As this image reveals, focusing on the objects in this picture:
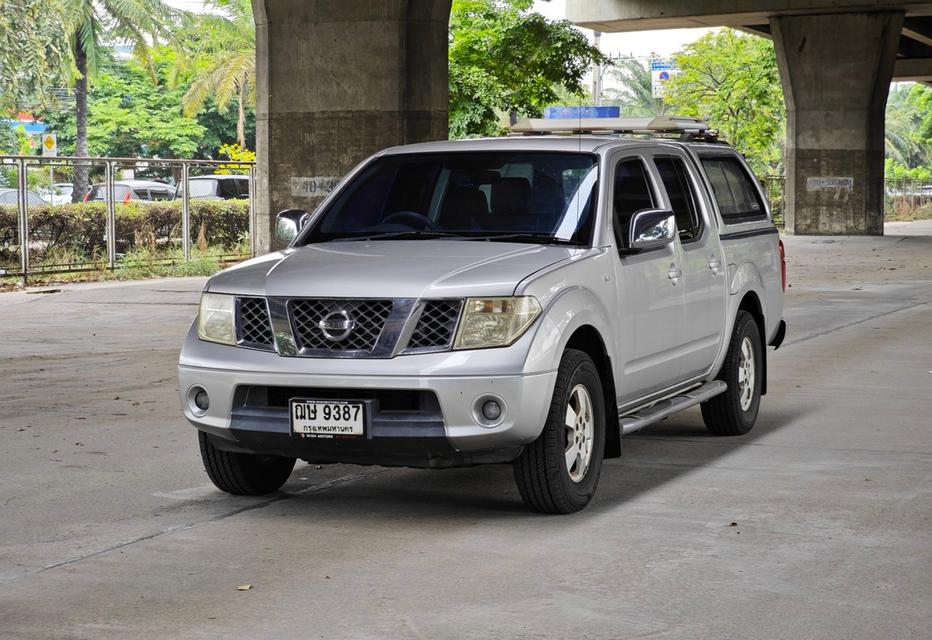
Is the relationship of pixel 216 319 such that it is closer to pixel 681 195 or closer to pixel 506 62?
pixel 681 195

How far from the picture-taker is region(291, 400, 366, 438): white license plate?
277 inches

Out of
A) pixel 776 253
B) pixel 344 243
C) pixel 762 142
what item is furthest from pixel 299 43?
pixel 762 142

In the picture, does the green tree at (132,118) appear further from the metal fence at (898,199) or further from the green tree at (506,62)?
the green tree at (506,62)

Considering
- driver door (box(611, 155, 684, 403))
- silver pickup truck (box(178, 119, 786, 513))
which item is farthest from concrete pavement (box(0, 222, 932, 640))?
driver door (box(611, 155, 684, 403))

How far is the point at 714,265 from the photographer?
951cm

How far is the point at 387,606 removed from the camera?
5.80 metres

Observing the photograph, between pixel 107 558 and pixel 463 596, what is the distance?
5.40ft

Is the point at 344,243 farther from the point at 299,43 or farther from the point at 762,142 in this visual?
the point at 762,142

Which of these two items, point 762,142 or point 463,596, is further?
point 762,142

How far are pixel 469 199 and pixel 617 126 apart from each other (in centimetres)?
225

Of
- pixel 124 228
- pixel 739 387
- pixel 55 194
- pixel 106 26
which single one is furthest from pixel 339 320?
pixel 106 26

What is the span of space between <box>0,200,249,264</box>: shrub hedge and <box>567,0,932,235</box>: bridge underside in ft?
67.7

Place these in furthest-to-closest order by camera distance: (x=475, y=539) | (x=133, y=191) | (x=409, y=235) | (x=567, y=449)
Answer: (x=133, y=191), (x=409, y=235), (x=567, y=449), (x=475, y=539)

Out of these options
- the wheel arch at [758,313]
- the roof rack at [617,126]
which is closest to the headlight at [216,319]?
the roof rack at [617,126]
